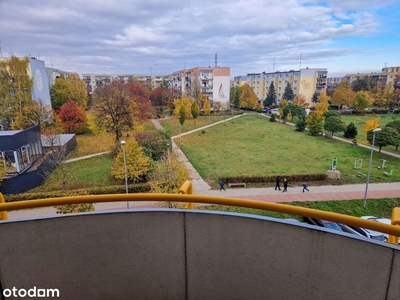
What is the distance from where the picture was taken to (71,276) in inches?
100

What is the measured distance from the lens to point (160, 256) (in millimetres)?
2570

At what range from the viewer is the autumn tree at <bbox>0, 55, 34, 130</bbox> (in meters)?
24.3

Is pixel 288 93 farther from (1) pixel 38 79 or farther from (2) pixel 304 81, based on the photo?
(1) pixel 38 79

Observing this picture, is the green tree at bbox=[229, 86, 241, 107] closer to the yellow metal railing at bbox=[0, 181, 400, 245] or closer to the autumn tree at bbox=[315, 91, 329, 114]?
the autumn tree at bbox=[315, 91, 329, 114]

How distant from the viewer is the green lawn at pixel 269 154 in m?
19.5

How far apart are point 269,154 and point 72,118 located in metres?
22.8

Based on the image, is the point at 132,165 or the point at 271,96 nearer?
the point at 132,165

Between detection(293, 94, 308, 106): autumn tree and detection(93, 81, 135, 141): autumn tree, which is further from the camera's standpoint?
detection(293, 94, 308, 106): autumn tree

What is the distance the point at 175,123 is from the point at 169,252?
126ft

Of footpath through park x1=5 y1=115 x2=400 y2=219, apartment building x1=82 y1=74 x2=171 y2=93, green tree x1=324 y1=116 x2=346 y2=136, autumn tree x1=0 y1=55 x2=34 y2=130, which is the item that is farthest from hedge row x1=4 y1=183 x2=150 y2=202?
apartment building x1=82 y1=74 x2=171 y2=93

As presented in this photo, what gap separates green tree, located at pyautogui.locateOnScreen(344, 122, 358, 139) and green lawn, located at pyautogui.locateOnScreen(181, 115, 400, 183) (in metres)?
2.39

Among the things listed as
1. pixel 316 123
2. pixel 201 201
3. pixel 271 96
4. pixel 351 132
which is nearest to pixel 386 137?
pixel 351 132

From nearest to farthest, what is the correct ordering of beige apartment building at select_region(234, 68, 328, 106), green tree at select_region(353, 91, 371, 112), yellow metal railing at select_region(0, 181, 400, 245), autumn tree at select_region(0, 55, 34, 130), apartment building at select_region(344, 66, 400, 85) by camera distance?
yellow metal railing at select_region(0, 181, 400, 245), autumn tree at select_region(0, 55, 34, 130), green tree at select_region(353, 91, 371, 112), beige apartment building at select_region(234, 68, 328, 106), apartment building at select_region(344, 66, 400, 85)

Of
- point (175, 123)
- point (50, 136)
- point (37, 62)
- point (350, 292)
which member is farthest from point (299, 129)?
point (350, 292)
